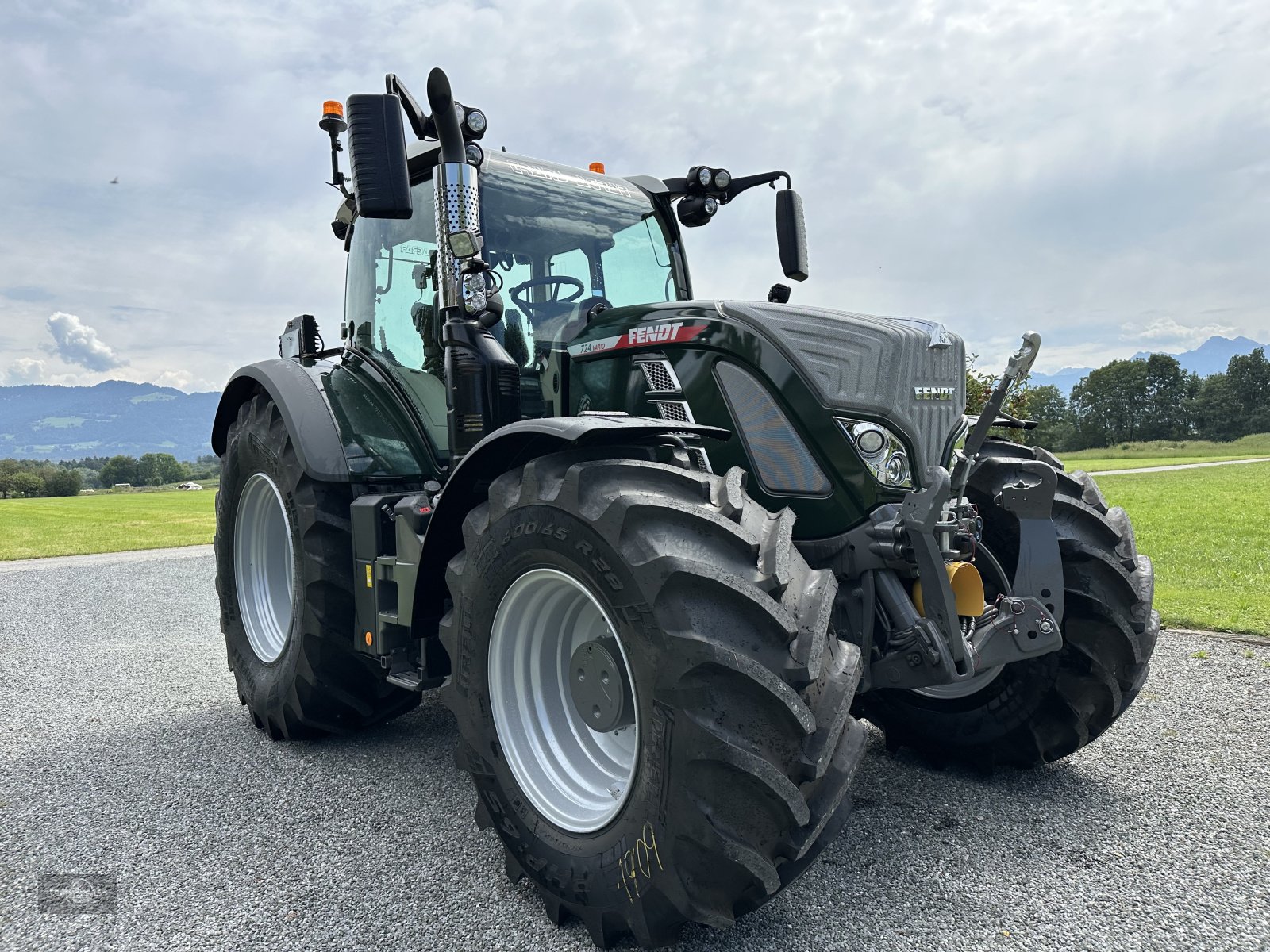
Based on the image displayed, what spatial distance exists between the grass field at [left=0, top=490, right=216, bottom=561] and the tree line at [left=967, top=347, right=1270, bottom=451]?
206 ft

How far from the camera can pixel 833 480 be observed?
300cm

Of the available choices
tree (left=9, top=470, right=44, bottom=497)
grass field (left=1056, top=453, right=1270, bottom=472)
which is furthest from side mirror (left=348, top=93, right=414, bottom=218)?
tree (left=9, top=470, right=44, bottom=497)

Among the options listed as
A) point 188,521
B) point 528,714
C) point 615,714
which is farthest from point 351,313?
point 188,521

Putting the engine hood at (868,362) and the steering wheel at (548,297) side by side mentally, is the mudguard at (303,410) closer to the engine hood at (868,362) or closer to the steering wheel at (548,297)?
the steering wheel at (548,297)

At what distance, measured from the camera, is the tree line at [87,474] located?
143 feet

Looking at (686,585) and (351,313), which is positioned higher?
(351,313)

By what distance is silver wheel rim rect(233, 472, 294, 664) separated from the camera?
4.71 meters

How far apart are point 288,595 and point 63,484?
49.1 m

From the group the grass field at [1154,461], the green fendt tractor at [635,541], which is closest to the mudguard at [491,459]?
the green fendt tractor at [635,541]

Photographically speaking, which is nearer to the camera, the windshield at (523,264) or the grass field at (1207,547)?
the windshield at (523,264)

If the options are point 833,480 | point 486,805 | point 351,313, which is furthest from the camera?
point 351,313

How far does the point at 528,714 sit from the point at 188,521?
69.7 ft

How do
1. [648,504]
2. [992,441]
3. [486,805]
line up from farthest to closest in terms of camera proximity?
[992,441], [486,805], [648,504]

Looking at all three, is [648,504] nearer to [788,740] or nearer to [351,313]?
[788,740]
